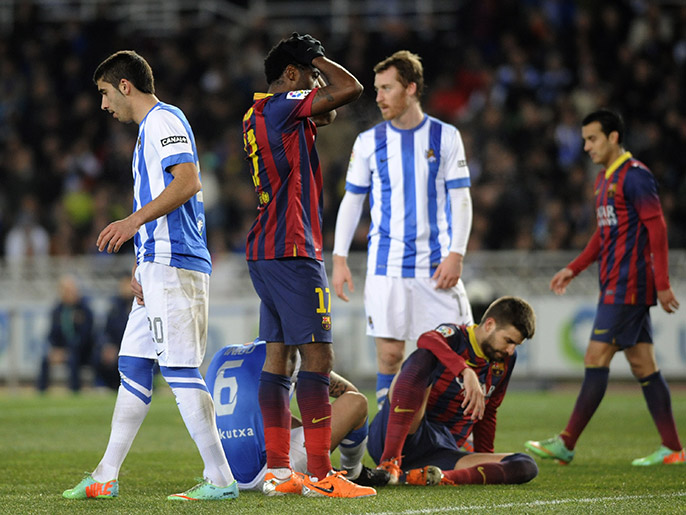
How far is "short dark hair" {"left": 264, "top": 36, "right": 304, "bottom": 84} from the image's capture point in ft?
16.9

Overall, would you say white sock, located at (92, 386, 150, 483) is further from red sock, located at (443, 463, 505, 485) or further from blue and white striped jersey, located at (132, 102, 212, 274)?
red sock, located at (443, 463, 505, 485)

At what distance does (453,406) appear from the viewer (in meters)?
5.95

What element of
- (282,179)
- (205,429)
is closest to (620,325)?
(282,179)

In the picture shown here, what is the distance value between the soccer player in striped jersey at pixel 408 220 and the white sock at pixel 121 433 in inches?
73.6

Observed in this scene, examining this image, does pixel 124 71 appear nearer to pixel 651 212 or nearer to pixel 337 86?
pixel 337 86

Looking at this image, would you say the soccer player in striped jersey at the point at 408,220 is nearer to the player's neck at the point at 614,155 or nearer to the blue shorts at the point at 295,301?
the player's neck at the point at 614,155

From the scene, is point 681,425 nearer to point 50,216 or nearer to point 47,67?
point 50,216

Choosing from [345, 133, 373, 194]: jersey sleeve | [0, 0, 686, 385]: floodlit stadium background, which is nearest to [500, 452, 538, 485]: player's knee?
[345, 133, 373, 194]: jersey sleeve

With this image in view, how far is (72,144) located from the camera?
19.8 meters

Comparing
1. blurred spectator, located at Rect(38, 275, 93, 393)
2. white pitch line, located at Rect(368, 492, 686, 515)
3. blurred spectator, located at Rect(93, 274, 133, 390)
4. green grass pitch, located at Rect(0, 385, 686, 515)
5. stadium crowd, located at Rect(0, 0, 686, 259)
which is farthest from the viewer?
stadium crowd, located at Rect(0, 0, 686, 259)

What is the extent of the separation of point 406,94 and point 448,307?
4.46ft

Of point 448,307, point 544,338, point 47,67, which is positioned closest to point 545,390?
point 544,338

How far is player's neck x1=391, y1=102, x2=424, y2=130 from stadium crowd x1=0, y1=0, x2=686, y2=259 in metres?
8.72

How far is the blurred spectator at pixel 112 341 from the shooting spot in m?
15.1
